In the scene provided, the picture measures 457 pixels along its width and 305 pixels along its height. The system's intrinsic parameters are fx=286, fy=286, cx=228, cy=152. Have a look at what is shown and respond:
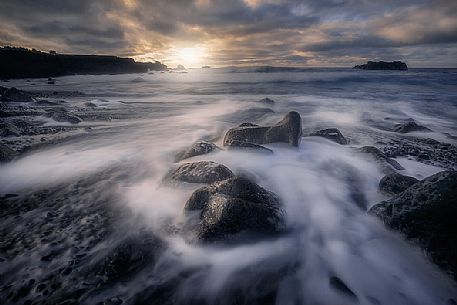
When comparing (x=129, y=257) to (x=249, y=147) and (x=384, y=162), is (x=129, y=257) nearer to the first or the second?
(x=249, y=147)

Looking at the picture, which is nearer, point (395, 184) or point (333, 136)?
point (395, 184)

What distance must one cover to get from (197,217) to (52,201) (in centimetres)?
286

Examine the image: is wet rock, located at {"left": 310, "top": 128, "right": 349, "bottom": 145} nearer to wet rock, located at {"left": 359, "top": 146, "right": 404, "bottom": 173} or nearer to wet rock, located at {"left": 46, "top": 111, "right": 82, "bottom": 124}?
wet rock, located at {"left": 359, "top": 146, "right": 404, "bottom": 173}

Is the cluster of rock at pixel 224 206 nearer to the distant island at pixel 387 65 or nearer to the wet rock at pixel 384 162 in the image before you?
the wet rock at pixel 384 162

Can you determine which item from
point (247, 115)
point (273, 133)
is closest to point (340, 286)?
point (273, 133)

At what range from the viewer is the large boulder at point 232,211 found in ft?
13.5

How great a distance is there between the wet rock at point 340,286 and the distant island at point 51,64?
68968mm

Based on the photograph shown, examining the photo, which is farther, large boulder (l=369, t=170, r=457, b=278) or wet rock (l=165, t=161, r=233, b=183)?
wet rock (l=165, t=161, r=233, b=183)

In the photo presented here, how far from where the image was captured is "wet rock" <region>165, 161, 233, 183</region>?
5684mm

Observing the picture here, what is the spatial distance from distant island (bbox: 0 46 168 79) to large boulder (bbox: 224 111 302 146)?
2527 inches

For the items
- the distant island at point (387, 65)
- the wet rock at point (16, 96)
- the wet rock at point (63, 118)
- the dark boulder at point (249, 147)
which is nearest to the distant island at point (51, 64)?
the wet rock at point (16, 96)

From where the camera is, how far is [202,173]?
18.9 feet

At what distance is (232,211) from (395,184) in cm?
353

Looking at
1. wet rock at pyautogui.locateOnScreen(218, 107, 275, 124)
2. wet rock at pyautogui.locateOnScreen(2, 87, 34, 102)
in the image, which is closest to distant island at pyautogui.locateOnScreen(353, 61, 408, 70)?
wet rock at pyautogui.locateOnScreen(218, 107, 275, 124)
